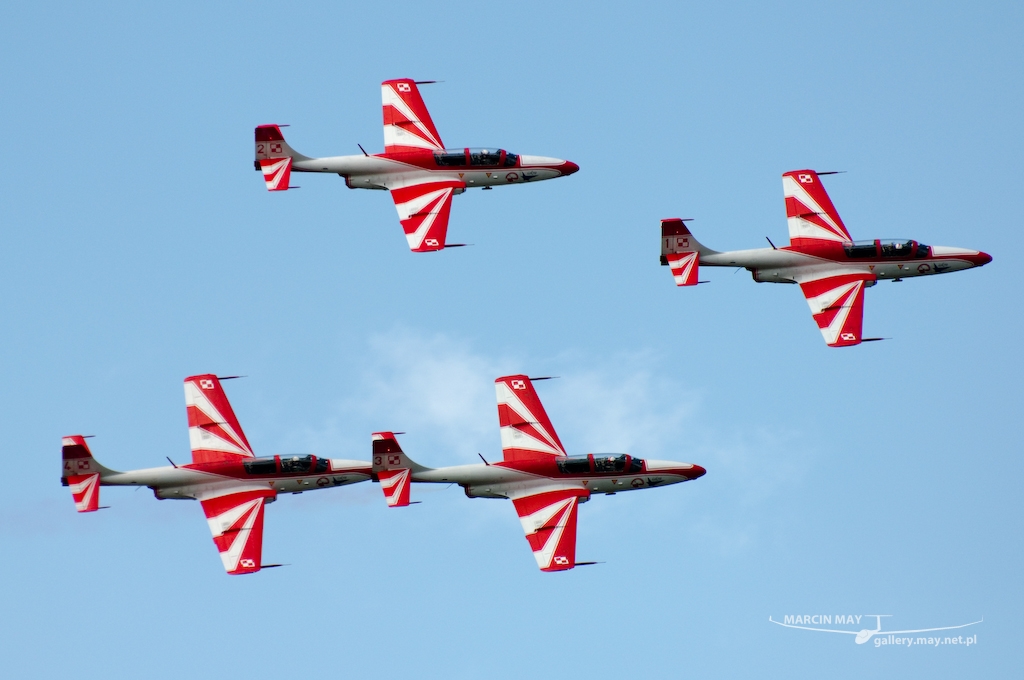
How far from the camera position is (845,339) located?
6588 centimetres

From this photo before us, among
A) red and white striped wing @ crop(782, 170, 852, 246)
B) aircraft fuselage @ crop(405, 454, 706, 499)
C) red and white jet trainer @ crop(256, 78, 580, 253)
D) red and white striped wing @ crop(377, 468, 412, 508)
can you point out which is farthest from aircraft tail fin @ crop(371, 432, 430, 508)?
red and white striped wing @ crop(782, 170, 852, 246)

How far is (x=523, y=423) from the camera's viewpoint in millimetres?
63250

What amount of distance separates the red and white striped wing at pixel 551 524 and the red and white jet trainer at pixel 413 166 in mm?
10117

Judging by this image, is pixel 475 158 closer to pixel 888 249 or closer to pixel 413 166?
pixel 413 166

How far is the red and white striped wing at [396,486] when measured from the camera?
60781 millimetres

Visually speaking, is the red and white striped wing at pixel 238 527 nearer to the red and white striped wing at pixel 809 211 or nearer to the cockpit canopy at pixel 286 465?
the cockpit canopy at pixel 286 465

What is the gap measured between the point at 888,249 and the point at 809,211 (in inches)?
126

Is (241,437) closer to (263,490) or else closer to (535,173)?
(263,490)

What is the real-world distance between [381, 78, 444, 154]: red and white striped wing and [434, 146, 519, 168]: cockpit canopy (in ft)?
1.69

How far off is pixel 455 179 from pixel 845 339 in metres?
15.2

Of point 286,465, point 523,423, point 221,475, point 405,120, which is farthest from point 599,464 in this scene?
point 405,120

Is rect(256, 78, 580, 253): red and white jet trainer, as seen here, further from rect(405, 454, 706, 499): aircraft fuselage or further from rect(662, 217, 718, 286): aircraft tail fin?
rect(405, 454, 706, 499): aircraft fuselage

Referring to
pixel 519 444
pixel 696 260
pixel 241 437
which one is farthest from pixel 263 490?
pixel 696 260

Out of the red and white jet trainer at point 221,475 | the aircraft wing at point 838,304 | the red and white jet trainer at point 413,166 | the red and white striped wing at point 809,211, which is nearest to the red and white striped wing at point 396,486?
the red and white jet trainer at point 221,475
